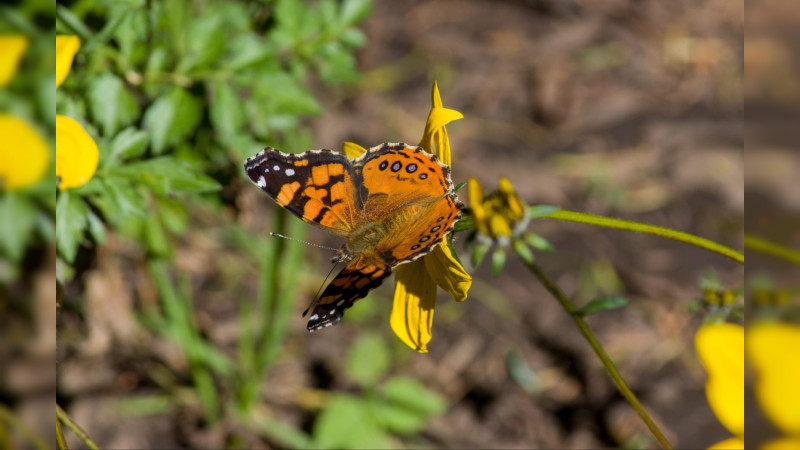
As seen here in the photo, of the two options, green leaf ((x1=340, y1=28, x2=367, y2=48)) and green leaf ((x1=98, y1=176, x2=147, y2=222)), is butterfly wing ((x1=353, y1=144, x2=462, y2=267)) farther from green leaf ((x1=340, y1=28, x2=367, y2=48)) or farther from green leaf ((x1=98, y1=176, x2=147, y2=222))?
green leaf ((x1=340, y1=28, x2=367, y2=48))

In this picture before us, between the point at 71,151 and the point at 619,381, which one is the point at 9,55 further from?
the point at 619,381

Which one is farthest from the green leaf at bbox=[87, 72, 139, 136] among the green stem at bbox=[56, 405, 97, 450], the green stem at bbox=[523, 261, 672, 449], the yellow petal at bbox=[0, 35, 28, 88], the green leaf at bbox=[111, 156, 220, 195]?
the green stem at bbox=[523, 261, 672, 449]

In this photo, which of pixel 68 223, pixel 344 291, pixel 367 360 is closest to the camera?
pixel 344 291

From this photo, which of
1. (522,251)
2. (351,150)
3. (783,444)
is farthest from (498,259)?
(783,444)

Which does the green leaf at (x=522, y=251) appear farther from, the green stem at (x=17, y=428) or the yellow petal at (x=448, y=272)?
the green stem at (x=17, y=428)

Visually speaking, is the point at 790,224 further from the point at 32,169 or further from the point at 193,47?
the point at 193,47

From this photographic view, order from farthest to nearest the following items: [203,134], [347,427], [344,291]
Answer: [347,427], [203,134], [344,291]

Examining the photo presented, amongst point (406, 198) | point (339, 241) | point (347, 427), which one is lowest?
point (347, 427)
